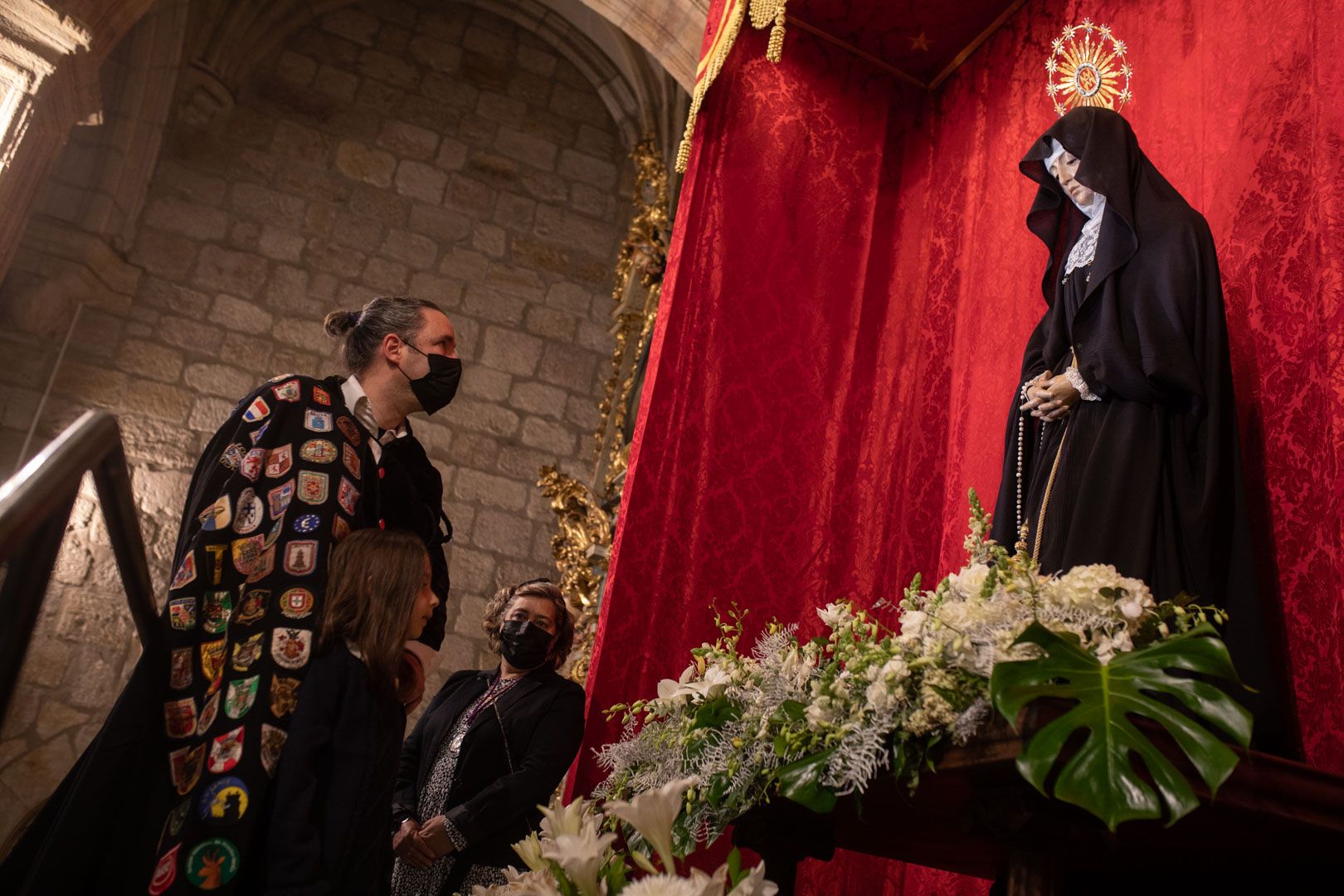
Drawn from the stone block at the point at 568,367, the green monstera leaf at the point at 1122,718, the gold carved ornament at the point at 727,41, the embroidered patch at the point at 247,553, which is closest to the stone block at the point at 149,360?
the stone block at the point at 568,367

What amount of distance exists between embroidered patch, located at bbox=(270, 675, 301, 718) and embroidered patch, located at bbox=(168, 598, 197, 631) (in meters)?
0.20

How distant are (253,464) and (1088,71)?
2.76 meters

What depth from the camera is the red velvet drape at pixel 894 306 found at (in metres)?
2.95

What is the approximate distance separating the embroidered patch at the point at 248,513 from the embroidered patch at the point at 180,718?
36 centimetres

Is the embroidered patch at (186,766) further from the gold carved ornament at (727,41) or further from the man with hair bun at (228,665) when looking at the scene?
the gold carved ornament at (727,41)

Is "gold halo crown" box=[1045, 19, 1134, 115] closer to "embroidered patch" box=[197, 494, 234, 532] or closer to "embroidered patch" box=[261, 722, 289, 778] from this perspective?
"embroidered patch" box=[197, 494, 234, 532]

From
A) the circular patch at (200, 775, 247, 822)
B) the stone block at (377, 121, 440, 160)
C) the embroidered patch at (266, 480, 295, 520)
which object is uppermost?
the stone block at (377, 121, 440, 160)

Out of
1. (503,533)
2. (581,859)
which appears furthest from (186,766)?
(503,533)

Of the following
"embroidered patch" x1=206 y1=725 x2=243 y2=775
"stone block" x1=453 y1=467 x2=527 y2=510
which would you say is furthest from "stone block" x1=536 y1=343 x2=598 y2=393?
"embroidered patch" x1=206 y1=725 x2=243 y2=775

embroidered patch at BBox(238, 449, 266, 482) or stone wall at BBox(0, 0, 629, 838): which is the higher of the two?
stone wall at BBox(0, 0, 629, 838)

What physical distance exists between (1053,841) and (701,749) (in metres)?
0.69

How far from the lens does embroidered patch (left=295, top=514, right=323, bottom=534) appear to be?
2.50 meters

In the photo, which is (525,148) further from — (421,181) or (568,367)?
(568,367)

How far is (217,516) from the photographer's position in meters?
2.44
